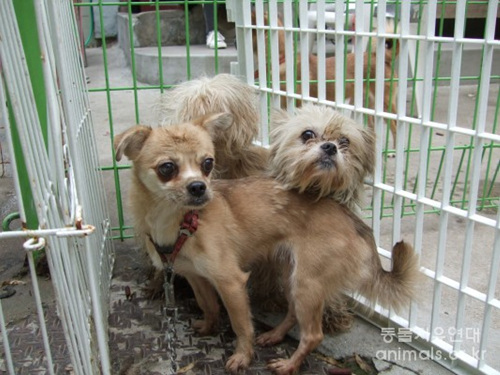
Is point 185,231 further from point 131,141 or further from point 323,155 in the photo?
point 323,155

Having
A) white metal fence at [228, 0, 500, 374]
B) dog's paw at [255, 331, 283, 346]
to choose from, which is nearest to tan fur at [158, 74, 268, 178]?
white metal fence at [228, 0, 500, 374]

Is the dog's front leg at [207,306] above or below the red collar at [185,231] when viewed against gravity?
below

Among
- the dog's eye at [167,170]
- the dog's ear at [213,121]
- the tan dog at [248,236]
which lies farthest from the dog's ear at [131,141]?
the dog's ear at [213,121]

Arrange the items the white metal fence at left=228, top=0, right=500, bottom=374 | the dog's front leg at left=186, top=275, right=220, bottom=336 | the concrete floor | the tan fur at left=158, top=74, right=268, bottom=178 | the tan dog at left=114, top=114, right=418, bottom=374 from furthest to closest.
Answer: the tan fur at left=158, top=74, right=268, bottom=178 < the dog's front leg at left=186, top=275, right=220, bottom=336 < the concrete floor < the tan dog at left=114, top=114, right=418, bottom=374 < the white metal fence at left=228, top=0, right=500, bottom=374

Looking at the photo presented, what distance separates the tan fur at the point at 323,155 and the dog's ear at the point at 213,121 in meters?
0.27

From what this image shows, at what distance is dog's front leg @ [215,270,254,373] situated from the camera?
221 cm

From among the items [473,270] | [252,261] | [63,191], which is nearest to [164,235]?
[252,261]

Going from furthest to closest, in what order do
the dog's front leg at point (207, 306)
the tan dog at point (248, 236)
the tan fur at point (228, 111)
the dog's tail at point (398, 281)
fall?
1. the tan fur at point (228, 111)
2. the dog's front leg at point (207, 306)
3. the dog's tail at point (398, 281)
4. the tan dog at point (248, 236)

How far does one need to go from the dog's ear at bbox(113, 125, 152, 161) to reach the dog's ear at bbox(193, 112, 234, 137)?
0.82ft

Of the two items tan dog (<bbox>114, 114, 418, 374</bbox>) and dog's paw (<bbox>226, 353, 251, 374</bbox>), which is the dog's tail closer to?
tan dog (<bbox>114, 114, 418, 374</bbox>)

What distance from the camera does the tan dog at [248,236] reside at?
2113mm

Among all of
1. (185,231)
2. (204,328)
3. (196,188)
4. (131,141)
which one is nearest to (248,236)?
(185,231)

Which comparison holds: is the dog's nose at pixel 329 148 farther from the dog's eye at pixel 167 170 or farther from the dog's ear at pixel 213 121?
the dog's eye at pixel 167 170

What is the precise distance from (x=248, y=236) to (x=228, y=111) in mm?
692
